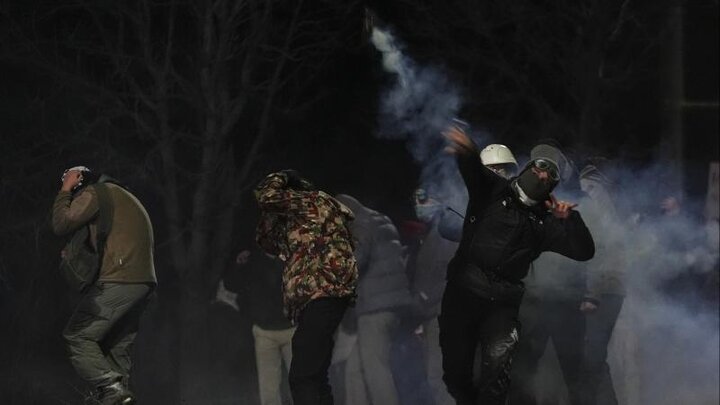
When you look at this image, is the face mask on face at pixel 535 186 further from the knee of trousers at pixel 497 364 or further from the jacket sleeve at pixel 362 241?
the jacket sleeve at pixel 362 241

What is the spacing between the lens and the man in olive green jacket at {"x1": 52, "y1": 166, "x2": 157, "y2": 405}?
7.80 metres

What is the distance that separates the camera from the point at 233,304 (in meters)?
11.0

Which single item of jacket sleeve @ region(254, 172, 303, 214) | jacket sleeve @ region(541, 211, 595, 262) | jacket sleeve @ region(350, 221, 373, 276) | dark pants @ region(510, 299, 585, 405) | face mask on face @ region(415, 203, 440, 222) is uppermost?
jacket sleeve @ region(254, 172, 303, 214)

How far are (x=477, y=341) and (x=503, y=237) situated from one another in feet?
2.33

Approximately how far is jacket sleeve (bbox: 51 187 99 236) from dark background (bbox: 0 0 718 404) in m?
1.71

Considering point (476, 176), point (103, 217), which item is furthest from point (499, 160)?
point (103, 217)

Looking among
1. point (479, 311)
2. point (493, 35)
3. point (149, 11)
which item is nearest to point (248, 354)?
point (149, 11)

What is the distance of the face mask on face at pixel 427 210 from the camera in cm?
1010

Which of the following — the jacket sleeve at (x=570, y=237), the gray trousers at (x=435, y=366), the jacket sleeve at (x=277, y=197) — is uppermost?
the jacket sleeve at (x=277, y=197)

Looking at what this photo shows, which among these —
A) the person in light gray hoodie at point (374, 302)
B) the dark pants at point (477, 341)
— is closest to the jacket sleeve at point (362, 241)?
the person in light gray hoodie at point (374, 302)

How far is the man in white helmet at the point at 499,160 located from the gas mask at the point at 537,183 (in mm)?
→ 724

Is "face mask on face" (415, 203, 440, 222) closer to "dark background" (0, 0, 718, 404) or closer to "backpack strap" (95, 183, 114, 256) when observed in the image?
"dark background" (0, 0, 718, 404)

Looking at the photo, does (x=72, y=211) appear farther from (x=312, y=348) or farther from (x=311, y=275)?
(x=312, y=348)

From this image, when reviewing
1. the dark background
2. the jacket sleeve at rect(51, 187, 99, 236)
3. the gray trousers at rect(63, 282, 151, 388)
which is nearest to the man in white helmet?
the gray trousers at rect(63, 282, 151, 388)
